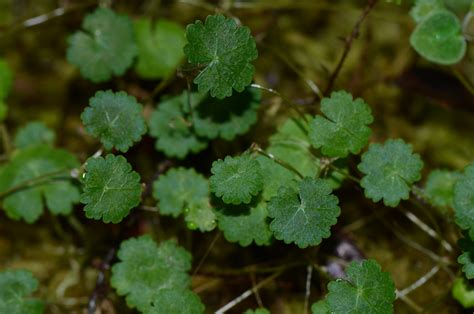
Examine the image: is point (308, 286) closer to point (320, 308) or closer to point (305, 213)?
point (320, 308)

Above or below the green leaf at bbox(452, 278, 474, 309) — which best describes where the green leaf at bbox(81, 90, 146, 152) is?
above

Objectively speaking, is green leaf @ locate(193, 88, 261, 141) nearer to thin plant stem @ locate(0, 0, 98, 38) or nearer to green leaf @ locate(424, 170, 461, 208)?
green leaf @ locate(424, 170, 461, 208)

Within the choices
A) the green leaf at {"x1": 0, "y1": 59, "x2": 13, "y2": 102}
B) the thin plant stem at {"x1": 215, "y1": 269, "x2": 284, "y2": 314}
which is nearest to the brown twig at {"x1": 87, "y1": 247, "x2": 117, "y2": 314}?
the thin plant stem at {"x1": 215, "y1": 269, "x2": 284, "y2": 314}

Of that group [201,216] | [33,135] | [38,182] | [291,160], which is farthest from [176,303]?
[33,135]

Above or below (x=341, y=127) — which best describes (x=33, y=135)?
below

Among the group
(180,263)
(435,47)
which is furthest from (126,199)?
(435,47)

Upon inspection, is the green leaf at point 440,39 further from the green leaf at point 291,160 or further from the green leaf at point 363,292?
the green leaf at point 363,292

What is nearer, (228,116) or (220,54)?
(220,54)

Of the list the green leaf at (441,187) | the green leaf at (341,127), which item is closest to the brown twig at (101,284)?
the green leaf at (341,127)
